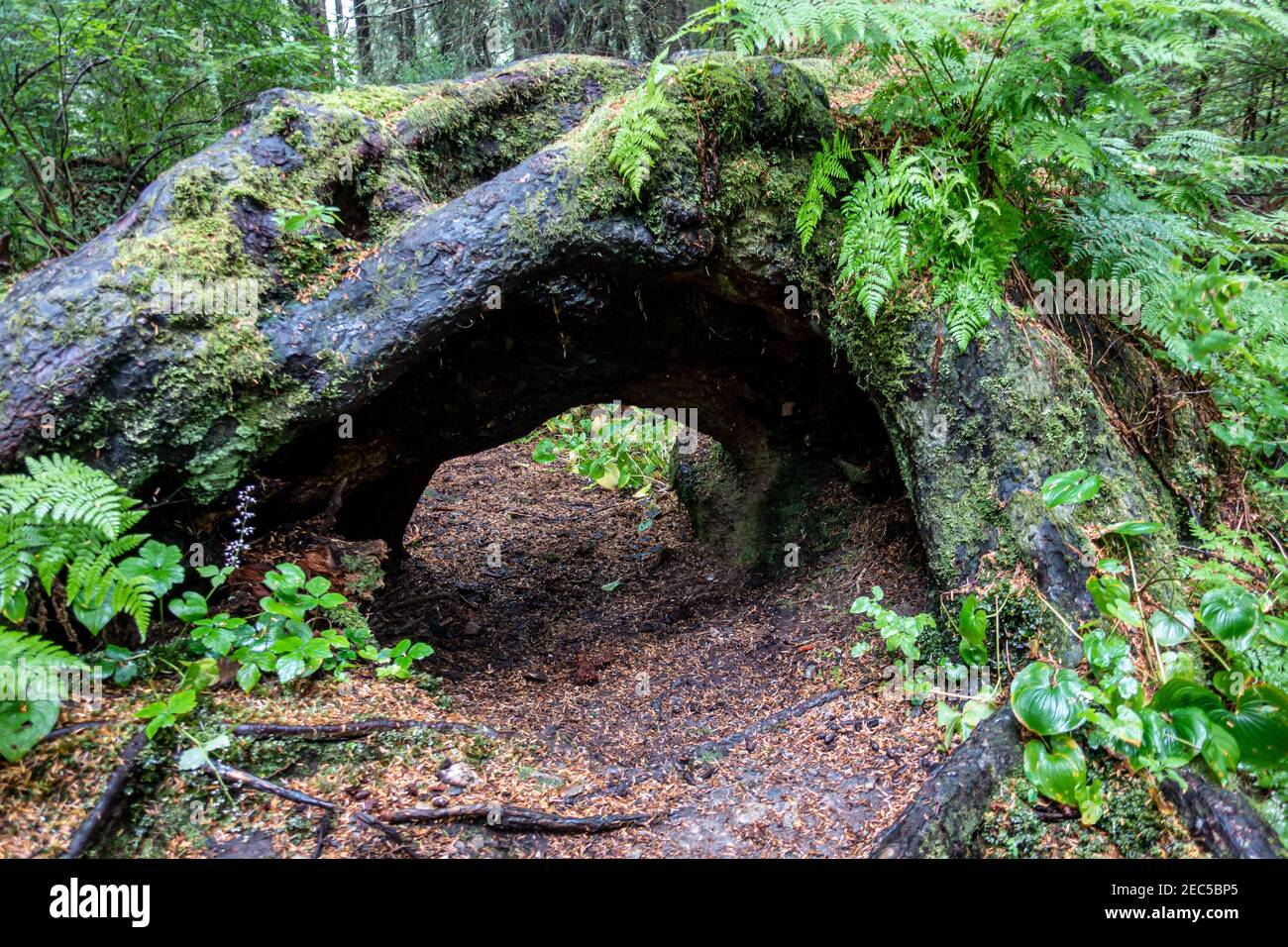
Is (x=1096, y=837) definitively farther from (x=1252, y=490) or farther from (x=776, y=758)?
(x=1252, y=490)

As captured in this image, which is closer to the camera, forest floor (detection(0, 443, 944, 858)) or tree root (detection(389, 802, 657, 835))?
forest floor (detection(0, 443, 944, 858))

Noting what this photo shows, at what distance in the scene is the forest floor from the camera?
279 cm

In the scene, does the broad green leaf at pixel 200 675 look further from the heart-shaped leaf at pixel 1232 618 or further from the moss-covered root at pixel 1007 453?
the heart-shaped leaf at pixel 1232 618

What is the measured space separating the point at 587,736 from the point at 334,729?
150 cm

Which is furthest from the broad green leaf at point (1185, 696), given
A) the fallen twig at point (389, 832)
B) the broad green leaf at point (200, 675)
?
the broad green leaf at point (200, 675)

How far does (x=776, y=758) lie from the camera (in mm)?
3709

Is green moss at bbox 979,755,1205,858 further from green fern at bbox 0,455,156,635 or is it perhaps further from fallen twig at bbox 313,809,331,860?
green fern at bbox 0,455,156,635

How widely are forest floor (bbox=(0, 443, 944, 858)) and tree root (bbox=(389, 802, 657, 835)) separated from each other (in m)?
0.02

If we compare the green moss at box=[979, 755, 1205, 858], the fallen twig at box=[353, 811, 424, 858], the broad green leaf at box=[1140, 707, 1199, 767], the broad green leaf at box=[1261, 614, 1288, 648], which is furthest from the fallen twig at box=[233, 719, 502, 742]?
the broad green leaf at box=[1261, 614, 1288, 648]

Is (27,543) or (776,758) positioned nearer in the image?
(27,543)

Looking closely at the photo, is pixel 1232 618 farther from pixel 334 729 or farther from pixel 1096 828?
pixel 334 729

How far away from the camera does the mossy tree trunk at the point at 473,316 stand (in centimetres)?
339
